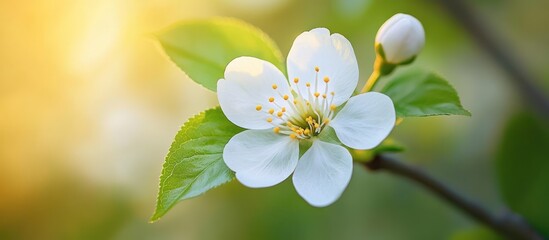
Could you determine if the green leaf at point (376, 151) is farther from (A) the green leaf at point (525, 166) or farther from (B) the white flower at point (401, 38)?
(A) the green leaf at point (525, 166)

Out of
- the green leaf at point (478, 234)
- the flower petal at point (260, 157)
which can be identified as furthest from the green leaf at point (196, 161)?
the green leaf at point (478, 234)

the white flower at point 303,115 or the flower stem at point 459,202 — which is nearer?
the white flower at point 303,115

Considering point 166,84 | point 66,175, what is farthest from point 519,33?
point 66,175

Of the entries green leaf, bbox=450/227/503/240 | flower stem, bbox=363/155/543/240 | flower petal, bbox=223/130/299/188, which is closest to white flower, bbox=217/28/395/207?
flower petal, bbox=223/130/299/188

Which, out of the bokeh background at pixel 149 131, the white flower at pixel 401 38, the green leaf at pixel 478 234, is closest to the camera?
the white flower at pixel 401 38

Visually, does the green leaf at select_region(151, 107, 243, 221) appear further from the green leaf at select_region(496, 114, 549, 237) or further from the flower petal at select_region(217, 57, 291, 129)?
the green leaf at select_region(496, 114, 549, 237)

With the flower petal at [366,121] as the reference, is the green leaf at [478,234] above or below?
below
